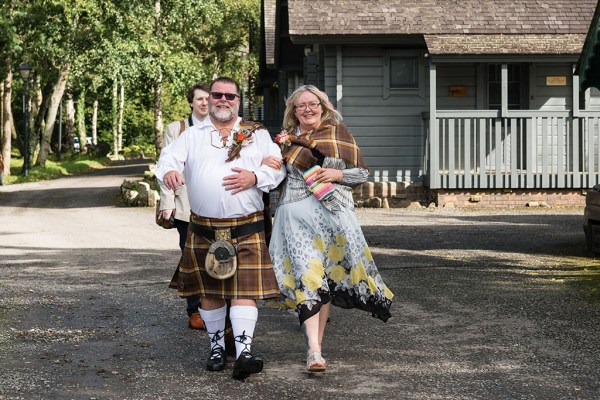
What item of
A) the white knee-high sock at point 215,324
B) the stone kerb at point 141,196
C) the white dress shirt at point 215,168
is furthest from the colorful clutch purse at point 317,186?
the stone kerb at point 141,196

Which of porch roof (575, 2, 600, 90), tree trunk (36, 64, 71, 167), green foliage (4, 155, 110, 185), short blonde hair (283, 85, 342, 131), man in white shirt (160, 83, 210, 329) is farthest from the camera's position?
tree trunk (36, 64, 71, 167)

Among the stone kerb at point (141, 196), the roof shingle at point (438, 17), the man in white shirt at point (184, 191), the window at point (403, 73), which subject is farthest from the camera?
the stone kerb at point (141, 196)

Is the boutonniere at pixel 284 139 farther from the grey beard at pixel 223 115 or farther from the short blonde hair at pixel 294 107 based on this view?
the grey beard at pixel 223 115

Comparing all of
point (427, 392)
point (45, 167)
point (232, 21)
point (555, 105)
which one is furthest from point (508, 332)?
point (232, 21)

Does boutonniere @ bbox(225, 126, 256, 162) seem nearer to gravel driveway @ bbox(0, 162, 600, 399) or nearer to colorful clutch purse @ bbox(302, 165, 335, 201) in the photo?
colorful clutch purse @ bbox(302, 165, 335, 201)

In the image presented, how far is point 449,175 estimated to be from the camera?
23609 mm

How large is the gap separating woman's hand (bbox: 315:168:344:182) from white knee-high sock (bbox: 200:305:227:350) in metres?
1.06

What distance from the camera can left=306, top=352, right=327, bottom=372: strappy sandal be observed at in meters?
7.13

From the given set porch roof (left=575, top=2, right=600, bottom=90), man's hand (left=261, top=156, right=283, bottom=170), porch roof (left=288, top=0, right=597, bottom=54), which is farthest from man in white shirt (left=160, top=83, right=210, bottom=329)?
porch roof (left=288, top=0, right=597, bottom=54)

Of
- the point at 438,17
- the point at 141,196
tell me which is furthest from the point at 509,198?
the point at 141,196

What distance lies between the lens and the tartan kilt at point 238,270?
286 inches

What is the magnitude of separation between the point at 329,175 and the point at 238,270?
85cm

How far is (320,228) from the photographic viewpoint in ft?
24.7

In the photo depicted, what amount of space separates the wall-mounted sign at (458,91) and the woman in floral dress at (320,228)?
17.5 m
